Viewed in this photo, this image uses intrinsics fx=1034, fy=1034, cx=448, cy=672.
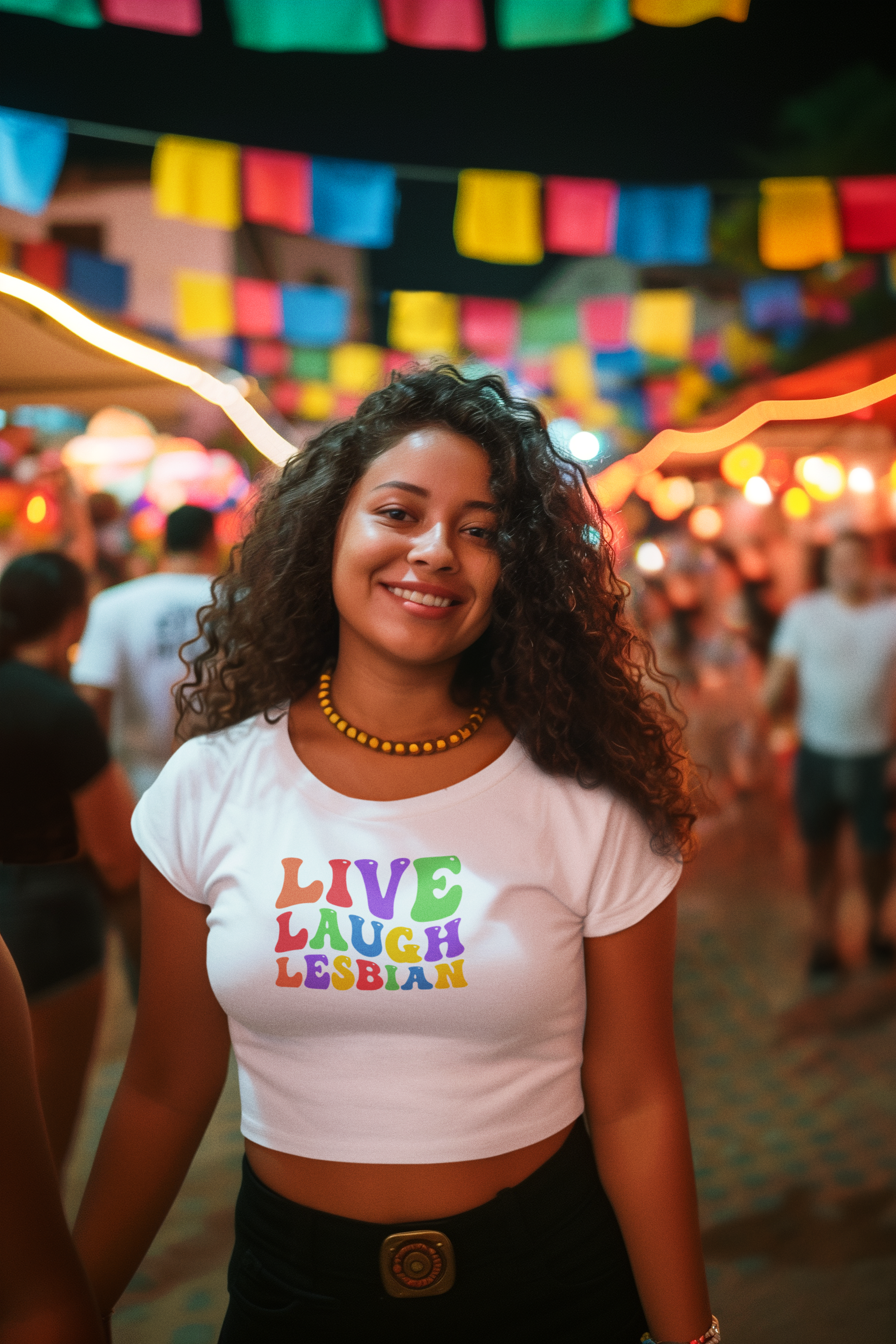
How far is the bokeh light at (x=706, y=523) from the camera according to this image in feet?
24.1

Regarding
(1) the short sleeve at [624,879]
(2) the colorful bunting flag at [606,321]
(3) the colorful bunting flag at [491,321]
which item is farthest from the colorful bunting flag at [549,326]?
(1) the short sleeve at [624,879]

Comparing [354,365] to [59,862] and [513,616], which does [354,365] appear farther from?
[513,616]

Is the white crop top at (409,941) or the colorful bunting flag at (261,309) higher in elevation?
the colorful bunting flag at (261,309)

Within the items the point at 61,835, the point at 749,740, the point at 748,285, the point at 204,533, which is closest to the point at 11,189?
the point at 204,533

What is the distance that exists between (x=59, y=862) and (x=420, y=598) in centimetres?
96

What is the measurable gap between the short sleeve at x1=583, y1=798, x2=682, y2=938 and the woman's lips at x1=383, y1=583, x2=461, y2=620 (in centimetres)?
27

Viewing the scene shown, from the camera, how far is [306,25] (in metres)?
2.84

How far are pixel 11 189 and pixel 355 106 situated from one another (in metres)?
2.34

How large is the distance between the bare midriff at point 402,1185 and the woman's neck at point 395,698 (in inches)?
17.1

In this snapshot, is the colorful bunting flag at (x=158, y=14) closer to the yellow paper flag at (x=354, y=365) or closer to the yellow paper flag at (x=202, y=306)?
the yellow paper flag at (x=202, y=306)

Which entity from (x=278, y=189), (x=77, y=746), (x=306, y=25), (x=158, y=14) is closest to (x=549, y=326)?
(x=278, y=189)

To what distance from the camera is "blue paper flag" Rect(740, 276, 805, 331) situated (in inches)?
341

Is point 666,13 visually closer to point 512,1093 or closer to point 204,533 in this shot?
point 204,533

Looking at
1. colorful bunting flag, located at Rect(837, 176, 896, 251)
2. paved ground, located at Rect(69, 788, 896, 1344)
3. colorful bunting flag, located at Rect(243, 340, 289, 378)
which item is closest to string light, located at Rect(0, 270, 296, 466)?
paved ground, located at Rect(69, 788, 896, 1344)
